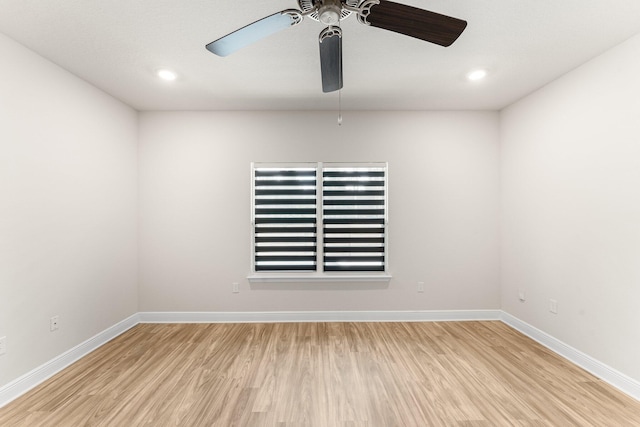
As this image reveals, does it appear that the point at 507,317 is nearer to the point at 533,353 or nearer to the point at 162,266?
the point at 533,353

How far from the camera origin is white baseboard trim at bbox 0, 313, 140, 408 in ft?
7.23

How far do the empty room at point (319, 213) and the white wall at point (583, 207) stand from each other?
20 mm

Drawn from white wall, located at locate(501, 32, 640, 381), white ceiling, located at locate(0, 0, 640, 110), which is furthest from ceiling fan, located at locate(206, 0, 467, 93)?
white wall, located at locate(501, 32, 640, 381)

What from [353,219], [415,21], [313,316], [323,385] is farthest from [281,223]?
[415,21]

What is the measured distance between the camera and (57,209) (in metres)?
2.62

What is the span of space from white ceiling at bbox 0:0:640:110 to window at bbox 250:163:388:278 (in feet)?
2.95

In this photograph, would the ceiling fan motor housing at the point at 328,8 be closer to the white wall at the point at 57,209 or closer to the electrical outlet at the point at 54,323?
the white wall at the point at 57,209

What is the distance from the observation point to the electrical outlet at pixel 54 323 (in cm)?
256

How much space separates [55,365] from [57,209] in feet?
4.54

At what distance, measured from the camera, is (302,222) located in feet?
12.5

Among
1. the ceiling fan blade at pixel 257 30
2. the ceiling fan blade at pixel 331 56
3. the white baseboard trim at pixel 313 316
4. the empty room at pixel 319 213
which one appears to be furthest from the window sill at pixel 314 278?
the ceiling fan blade at pixel 257 30

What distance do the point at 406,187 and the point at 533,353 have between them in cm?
220

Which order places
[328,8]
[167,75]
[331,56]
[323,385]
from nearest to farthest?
1. [328,8]
2. [331,56]
3. [323,385]
4. [167,75]

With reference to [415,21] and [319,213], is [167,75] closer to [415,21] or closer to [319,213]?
[319,213]
